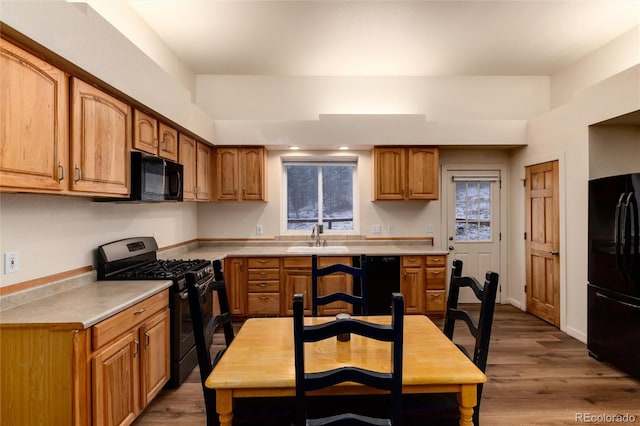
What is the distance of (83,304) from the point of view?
185cm

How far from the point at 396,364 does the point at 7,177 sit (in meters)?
1.79

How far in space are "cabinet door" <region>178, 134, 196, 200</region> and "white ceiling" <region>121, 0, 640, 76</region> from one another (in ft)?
3.65

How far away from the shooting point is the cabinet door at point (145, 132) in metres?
2.51

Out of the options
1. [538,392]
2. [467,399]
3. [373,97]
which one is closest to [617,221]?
[538,392]

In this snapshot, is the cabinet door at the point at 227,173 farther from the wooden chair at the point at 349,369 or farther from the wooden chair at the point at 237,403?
the wooden chair at the point at 349,369

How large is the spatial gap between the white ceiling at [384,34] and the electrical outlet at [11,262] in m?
2.33

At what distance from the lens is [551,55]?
3.98 metres

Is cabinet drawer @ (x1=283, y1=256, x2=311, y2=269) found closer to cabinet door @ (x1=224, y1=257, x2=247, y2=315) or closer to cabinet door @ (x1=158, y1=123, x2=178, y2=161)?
cabinet door @ (x1=224, y1=257, x2=247, y2=315)

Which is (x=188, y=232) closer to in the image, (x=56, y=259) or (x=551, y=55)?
(x=56, y=259)

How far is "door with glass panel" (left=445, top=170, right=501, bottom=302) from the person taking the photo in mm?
4691

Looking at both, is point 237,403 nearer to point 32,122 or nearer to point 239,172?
point 32,122

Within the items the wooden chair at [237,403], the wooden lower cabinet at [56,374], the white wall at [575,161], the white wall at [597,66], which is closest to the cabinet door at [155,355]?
the wooden lower cabinet at [56,374]

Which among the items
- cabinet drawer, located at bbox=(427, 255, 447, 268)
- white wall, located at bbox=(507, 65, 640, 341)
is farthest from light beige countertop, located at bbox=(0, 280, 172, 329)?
white wall, located at bbox=(507, 65, 640, 341)

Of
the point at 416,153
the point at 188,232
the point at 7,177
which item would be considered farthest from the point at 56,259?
the point at 416,153
